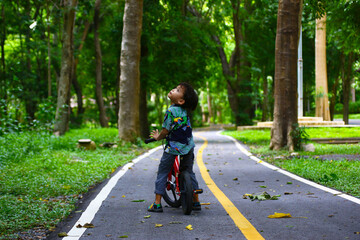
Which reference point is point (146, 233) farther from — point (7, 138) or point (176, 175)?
point (7, 138)

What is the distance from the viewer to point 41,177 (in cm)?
902

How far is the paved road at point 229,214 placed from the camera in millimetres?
5035

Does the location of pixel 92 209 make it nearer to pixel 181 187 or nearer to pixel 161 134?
pixel 181 187

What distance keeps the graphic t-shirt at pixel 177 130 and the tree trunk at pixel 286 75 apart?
9.07 metres

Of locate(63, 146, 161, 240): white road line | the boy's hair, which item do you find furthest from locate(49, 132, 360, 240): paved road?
the boy's hair

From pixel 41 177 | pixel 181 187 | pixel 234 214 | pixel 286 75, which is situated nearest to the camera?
pixel 234 214

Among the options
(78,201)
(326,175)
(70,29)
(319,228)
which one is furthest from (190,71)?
(319,228)

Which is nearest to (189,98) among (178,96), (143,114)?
(178,96)

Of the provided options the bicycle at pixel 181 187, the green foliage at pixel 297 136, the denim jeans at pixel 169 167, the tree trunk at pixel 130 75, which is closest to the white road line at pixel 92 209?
the denim jeans at pixel 169 167

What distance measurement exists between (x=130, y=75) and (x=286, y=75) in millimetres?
6210

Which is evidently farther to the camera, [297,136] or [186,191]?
[297,136]

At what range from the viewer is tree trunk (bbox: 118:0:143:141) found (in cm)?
1814

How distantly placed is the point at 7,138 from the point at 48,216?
8176 mm

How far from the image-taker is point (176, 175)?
629cm
